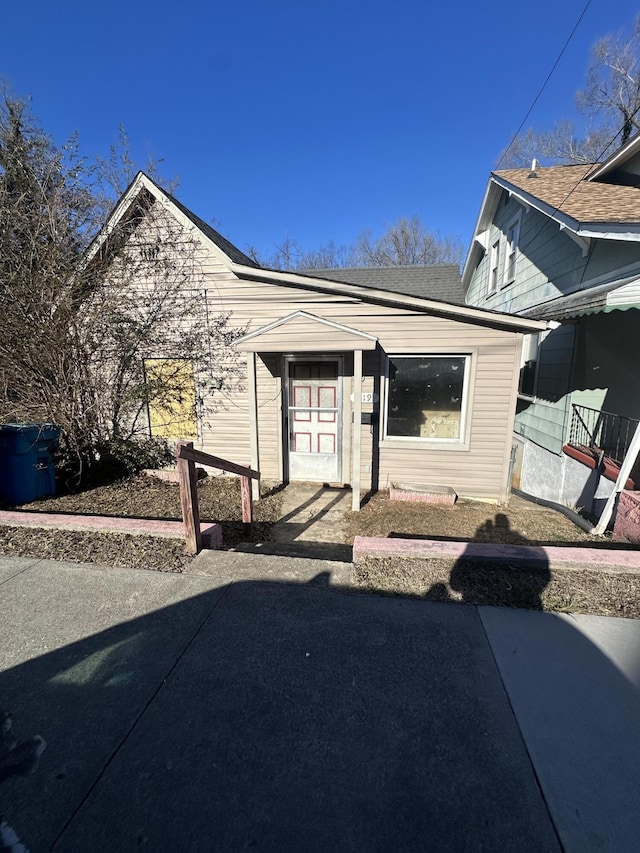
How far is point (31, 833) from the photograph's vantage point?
1.34 m

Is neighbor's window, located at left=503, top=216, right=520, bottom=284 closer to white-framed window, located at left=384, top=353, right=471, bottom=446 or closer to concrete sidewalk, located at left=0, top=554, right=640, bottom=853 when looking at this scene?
white-framed window, located at left=384, top=353, right=471, bottom=446

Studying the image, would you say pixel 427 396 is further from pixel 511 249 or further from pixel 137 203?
pixel 511 249

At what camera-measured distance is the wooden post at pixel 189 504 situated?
3.19 m

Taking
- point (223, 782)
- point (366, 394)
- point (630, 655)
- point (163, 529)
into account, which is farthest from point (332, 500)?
point (223, 782)

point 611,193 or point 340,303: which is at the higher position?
point 611,193

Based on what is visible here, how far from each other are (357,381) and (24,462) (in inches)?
180

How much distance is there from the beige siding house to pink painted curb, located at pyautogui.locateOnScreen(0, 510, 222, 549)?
2493mm

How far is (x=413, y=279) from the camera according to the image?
10.0 meters

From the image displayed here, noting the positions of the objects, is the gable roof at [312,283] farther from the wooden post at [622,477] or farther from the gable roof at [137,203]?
the wooden post at [622,477]

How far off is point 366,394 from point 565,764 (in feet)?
15.9

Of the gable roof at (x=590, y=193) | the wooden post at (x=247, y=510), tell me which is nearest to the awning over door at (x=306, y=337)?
the wooden post at (x=247, y=510)

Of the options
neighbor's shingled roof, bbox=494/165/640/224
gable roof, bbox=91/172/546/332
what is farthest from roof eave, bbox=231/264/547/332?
neighbor's shingled roof, bbox=494/165/640/224

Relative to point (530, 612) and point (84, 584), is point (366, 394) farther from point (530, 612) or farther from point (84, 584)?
point (84, 584)

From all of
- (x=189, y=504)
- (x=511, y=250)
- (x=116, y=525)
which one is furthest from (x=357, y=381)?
(x=511, y=250)
